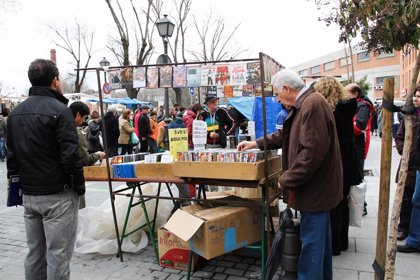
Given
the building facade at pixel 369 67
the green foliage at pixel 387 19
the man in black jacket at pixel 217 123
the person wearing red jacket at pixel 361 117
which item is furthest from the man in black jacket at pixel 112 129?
the building facade at pixel 369 67

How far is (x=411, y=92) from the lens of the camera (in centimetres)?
220

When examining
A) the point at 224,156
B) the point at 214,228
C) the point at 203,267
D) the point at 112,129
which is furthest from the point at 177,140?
the point at 112,129

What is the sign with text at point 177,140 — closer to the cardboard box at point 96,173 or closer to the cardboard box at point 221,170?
the cardboard box at point 221,170

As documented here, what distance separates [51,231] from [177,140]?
5.36 feet

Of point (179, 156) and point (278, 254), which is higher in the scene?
point (179, 156)

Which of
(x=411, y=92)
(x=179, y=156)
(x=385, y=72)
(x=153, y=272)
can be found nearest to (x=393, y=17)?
(x=411, y=92)

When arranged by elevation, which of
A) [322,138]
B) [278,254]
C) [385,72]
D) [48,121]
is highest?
[385,72]

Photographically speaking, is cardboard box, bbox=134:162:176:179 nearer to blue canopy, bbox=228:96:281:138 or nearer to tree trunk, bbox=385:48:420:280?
blue canopy, bbox=228:96:281:138

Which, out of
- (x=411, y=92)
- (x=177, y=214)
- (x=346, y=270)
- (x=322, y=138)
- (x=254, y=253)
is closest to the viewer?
(x=411, y=92)

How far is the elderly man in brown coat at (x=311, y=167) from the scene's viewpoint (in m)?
2.49

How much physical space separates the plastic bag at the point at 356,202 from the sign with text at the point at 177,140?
1.91m

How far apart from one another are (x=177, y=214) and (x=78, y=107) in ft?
4.81

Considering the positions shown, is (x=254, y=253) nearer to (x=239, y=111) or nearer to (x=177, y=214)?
(x=177, y=214)

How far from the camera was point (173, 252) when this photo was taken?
3600 mm
